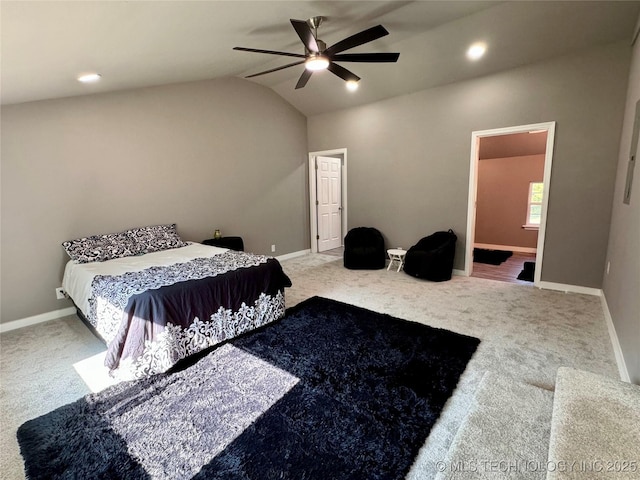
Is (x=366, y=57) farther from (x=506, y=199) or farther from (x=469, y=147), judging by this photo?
(x=506, y=199)

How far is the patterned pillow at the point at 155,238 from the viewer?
12.3 feet

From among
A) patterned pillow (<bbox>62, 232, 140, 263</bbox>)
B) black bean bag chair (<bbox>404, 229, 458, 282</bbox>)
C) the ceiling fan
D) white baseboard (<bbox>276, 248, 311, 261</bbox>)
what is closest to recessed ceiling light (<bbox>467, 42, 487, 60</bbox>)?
the ceiling fan

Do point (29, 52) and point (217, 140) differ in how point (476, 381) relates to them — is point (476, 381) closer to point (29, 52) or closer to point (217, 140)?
point (29, 52)

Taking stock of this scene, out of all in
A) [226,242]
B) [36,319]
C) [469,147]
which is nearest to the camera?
[36,319]

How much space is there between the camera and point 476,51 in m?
3.69

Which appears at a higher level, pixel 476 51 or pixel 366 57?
pixel 476 51

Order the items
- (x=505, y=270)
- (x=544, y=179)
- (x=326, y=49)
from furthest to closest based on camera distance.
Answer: (x=505, y=270) → (x=544, y=179) → (x=326, y=49)

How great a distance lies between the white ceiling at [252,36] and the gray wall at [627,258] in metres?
0.87

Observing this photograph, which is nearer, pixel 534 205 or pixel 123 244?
pixel 123 244

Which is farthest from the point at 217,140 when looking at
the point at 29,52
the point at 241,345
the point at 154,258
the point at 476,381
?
the point at 476,381

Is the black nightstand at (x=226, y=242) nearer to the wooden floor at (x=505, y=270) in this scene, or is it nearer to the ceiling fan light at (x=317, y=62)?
the ceiling fan light at (x=317, y=62)

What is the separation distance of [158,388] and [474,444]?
6.42ft

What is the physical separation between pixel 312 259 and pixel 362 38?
157 inches

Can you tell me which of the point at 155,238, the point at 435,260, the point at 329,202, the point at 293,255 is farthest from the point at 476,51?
the point at 155,238
